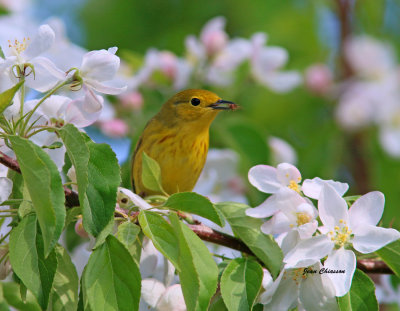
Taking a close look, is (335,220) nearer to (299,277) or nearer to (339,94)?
(299,277)

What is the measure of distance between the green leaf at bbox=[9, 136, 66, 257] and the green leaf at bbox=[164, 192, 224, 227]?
38 cm

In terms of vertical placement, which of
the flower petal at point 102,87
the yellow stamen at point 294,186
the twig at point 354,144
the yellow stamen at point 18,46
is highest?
the yellow stamen at point 18,46

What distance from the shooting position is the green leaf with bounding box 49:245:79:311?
178 cm

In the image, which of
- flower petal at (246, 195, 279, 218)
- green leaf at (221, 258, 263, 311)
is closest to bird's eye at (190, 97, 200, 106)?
flower petal at (246, 195, 279, 218)

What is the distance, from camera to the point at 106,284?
5.37 ft

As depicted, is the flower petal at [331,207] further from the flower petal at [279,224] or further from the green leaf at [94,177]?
the green leaf at [94,177]

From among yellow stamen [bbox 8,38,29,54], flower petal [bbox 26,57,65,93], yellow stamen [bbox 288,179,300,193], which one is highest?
yellow stamen [bbox 8,38,29,54]

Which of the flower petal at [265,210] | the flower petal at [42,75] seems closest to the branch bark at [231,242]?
the flower petal at [265,210]

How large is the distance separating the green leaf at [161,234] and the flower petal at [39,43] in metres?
0.55

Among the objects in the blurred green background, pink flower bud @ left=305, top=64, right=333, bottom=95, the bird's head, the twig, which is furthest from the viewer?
pink flower bud @ left=305, top=64, right=333, bottom=95

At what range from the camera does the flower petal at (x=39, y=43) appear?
6.09 feet

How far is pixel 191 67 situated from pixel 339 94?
1385 mm

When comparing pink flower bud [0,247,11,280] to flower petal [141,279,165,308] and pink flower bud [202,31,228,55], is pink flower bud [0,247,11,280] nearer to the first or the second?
flower petal [141,279,165,308]

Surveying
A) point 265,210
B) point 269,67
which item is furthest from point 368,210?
point 269,67
